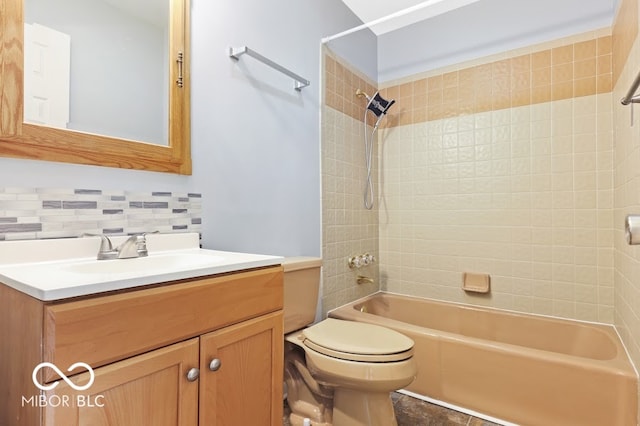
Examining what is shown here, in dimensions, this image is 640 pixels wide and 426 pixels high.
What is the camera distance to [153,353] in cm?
79

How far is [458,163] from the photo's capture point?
2.42 meters

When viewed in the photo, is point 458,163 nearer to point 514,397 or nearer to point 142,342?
point 514,397

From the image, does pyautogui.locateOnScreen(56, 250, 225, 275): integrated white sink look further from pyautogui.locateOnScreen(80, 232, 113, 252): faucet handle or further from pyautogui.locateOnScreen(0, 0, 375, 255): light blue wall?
pyautogui.locateOnScreen(0, 0, 375, 255): light blue wall

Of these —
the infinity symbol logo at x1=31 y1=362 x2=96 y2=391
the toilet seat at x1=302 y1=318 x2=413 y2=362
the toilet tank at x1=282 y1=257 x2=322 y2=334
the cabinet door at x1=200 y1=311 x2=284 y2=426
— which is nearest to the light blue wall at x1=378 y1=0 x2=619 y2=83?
the toilet tank at x1=282 y1=257 x2=322 y2=334

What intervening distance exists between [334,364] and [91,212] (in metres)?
1.05

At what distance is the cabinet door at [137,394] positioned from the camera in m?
0.66

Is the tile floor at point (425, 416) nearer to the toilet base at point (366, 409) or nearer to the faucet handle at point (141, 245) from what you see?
the toilet base at point (366, 409)

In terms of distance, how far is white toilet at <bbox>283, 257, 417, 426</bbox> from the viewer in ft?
4.41

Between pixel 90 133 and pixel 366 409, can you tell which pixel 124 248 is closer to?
pixel 90 133

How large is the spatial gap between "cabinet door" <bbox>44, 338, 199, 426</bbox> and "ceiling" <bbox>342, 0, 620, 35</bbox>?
1956mm

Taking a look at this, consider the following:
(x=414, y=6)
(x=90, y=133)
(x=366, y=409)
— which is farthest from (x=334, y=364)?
(x=414, y=6)

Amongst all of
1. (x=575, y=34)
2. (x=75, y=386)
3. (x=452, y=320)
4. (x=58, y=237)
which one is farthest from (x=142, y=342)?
(x=575, y=34)

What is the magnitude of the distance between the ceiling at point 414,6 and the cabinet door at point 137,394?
77.0 inches

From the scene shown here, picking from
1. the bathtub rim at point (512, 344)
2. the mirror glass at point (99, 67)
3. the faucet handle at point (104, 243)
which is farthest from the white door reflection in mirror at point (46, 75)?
the bathtub rim at point (512, 344)
